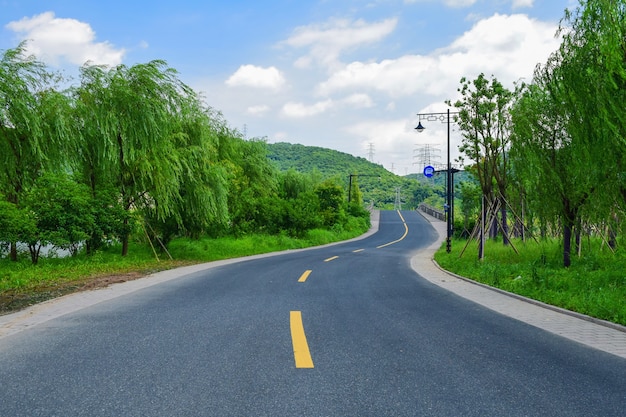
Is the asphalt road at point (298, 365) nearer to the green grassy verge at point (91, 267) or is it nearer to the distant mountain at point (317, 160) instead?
the green grassy verge at point (91, 267)

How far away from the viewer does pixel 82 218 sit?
1323 cm

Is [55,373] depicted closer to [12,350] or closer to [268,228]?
[12,350]

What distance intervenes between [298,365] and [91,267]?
37.6ft

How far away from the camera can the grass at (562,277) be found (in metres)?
7.35

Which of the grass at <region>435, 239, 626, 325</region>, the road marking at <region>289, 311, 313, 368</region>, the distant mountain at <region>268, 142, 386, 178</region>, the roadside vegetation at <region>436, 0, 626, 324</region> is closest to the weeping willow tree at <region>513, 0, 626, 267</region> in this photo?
the roadside vegetation at <region>436, 0, 626, 324</region>

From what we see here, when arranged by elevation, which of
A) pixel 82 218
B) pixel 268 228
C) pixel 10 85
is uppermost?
pixel 10 85

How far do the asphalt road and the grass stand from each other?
1.84m

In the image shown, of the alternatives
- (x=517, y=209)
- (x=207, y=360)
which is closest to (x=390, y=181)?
(x=517, y=209)

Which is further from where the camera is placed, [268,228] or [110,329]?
[268,228]

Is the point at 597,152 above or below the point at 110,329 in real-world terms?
above

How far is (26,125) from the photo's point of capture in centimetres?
1226

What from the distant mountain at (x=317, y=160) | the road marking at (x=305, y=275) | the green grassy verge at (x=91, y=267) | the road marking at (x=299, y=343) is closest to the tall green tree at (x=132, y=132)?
the green grassy verge at (x=91, y=267)

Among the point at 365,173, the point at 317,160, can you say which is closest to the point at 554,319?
the point at 317,160

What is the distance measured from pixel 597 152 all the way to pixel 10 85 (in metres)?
15.0
